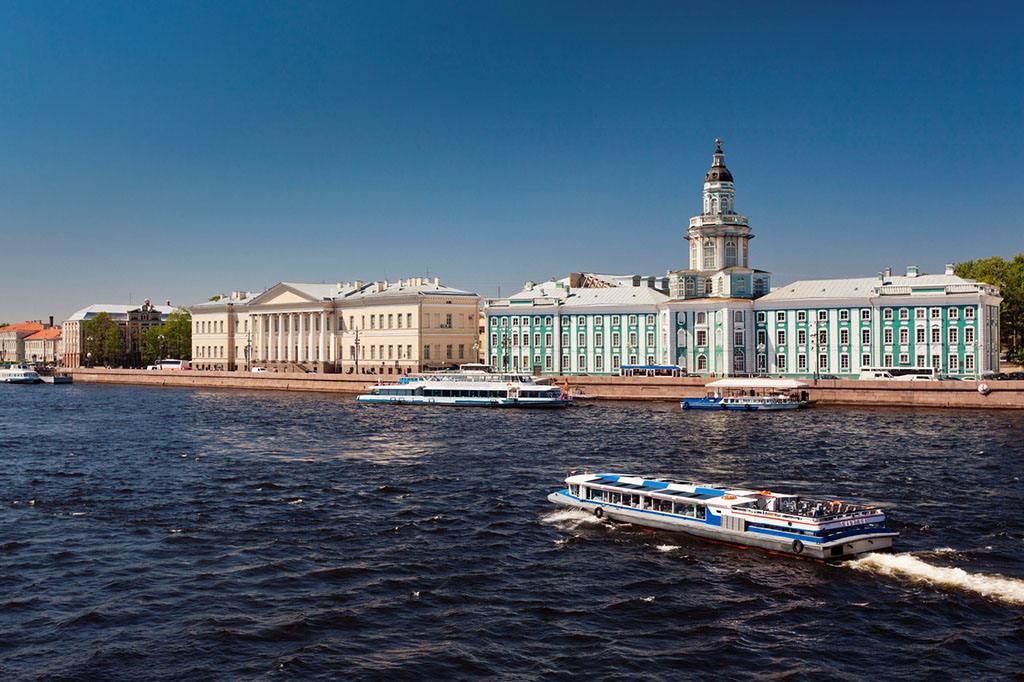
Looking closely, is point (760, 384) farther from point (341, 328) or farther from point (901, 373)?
point (341, 328)

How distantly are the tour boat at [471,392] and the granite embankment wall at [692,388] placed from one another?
5215 millimetres

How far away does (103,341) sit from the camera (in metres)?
158

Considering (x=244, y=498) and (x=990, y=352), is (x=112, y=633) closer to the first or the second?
(x=244, y=498)

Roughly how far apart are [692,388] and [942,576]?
52.3 metres

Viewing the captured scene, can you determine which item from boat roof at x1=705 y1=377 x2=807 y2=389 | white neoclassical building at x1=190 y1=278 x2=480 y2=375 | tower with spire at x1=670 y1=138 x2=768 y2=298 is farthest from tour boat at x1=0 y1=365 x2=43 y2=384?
boat roof at x1=705 y1=377 x2=807 y2=389

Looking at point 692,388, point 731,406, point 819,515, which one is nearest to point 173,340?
point 692,388

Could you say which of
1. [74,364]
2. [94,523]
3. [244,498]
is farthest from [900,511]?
[74,364]

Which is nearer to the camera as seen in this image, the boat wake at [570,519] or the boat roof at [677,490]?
the boat roof at [677,490]

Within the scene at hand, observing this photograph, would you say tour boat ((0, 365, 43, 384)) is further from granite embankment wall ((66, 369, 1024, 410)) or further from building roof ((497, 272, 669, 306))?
building roof ((497, 272, 669, 306))

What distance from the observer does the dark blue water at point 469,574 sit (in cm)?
1703

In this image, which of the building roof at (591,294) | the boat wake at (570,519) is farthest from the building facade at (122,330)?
the boat wake at (570,519)

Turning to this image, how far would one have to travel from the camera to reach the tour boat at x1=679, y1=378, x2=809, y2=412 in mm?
65062

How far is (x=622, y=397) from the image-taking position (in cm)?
7588

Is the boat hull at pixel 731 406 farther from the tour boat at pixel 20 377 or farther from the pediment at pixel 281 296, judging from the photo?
the tour boat at pixel 20 377
